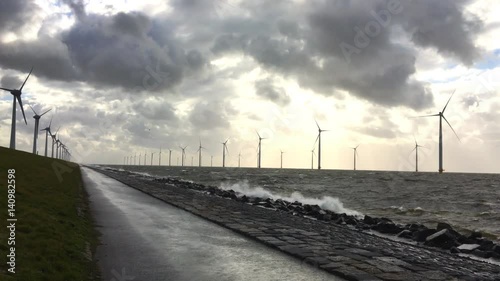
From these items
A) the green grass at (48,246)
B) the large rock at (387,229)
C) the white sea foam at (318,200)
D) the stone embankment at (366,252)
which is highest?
Result: the green grass at (48,246)

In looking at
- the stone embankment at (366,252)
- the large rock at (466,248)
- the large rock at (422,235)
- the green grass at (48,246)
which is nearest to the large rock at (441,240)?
the stone embankment at (366,252)

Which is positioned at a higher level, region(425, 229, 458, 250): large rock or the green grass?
the green grass

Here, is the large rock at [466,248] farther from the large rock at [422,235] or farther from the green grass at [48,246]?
the green grass at [48,246]

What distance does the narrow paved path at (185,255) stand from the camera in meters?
8.40

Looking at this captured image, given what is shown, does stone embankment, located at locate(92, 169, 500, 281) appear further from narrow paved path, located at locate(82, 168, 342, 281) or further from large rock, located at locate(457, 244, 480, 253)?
narrow paved path, located at locate(82, 168, 342, 281)

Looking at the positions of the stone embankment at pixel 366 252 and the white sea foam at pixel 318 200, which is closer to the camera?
the stone embankment at pixel 366 252

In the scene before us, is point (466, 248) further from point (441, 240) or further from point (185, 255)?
point (185, 255)

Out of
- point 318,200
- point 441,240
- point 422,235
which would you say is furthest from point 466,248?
point 318,200

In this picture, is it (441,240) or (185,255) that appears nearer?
(185,255)

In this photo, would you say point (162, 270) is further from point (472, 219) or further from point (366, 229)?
point (472, 219)

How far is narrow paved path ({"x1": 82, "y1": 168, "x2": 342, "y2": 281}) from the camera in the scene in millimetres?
8398

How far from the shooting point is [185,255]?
10141 millimetres

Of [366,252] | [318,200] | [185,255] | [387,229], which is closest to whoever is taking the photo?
[185,255]

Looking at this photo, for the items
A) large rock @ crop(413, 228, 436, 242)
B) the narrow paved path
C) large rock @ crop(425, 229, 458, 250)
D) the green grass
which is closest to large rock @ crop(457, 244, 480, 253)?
large rock @ crop(425, 229, 458, 250)
